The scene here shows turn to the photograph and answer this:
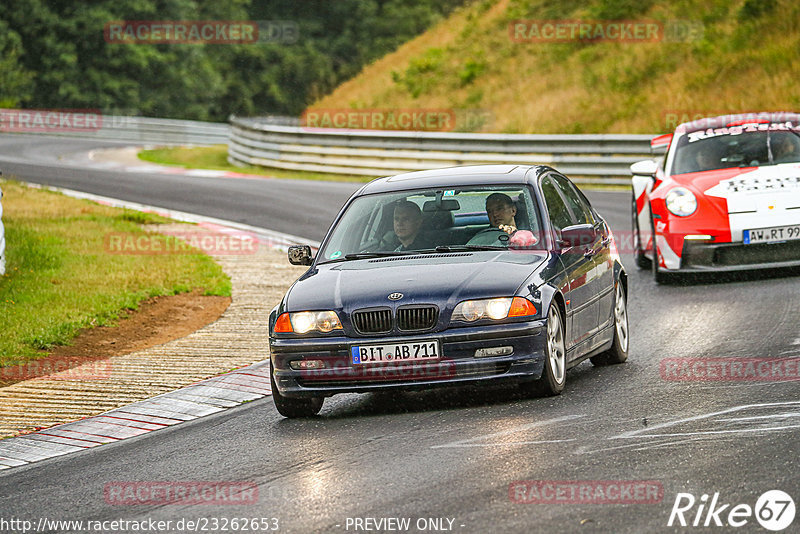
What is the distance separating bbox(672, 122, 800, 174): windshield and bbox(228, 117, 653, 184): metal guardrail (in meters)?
10.3

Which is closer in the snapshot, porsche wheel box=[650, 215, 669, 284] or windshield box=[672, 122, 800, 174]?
porsche wheel box=[650, 215, 669, 284]

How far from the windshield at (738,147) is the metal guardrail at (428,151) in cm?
1034

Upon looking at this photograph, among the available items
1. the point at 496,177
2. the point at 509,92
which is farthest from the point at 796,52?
the point at 496,177

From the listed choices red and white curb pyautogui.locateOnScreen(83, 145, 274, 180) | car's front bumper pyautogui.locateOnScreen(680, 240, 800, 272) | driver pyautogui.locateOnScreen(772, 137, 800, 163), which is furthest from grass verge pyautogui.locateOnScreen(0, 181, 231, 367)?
red and white curb pyautogui.locateOnScreen(83, 145, 274, 180)

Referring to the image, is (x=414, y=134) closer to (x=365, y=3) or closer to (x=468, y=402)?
(x=468, y=402)

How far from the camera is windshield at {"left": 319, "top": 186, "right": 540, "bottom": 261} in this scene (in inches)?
337

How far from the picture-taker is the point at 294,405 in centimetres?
808

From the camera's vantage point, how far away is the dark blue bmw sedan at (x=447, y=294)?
757 centimetres

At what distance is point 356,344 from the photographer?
761cm

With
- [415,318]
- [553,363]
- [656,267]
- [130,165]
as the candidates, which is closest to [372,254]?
[415,318]

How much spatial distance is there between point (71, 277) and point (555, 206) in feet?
22.9

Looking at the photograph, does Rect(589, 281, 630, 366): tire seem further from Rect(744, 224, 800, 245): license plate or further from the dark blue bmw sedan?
Rect(744, 224, 800, 245): license plate

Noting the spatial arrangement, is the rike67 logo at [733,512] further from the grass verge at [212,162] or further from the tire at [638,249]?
the grass verge at [212,162]

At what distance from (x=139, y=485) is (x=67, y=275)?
8.12 m
